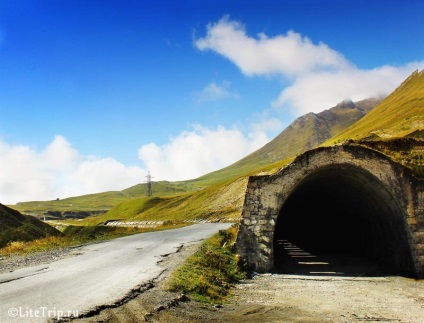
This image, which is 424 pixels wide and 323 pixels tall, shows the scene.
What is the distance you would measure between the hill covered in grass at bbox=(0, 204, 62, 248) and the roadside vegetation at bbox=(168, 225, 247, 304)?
17528 mm

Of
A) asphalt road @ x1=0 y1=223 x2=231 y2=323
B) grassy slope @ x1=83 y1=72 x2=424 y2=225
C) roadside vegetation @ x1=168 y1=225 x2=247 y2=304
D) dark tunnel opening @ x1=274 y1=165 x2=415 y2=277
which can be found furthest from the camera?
grassy slope @ x1=83 y1=72 x2=424 y2=225

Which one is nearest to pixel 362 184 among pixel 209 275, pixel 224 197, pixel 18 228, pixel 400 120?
pixel 209 275

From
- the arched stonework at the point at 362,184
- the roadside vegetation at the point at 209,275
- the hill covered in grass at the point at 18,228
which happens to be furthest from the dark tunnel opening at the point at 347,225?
the hill covered in grass at the point at 18,228

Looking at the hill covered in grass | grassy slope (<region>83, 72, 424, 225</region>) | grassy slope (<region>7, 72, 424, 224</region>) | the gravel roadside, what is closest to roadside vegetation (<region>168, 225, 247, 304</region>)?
the gravel roadside

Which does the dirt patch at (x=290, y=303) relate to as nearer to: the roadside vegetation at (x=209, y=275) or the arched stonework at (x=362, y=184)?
the roadside vegetation at (x=209, y=275)

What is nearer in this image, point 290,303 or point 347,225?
point 290,303

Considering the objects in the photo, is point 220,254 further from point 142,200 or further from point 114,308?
point 142,200

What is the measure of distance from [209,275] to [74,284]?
4.73m

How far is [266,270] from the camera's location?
1731 centimetres

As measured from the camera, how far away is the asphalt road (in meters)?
9.12

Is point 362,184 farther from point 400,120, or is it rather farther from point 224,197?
point 400,120

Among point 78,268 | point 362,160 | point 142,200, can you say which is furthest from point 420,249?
point 142,200

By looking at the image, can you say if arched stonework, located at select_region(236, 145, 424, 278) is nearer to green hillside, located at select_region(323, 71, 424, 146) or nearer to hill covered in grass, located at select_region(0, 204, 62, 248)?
hill covered in grass, located at select_region(0, 204, 62, 248)

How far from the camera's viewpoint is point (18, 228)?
1270 inches
